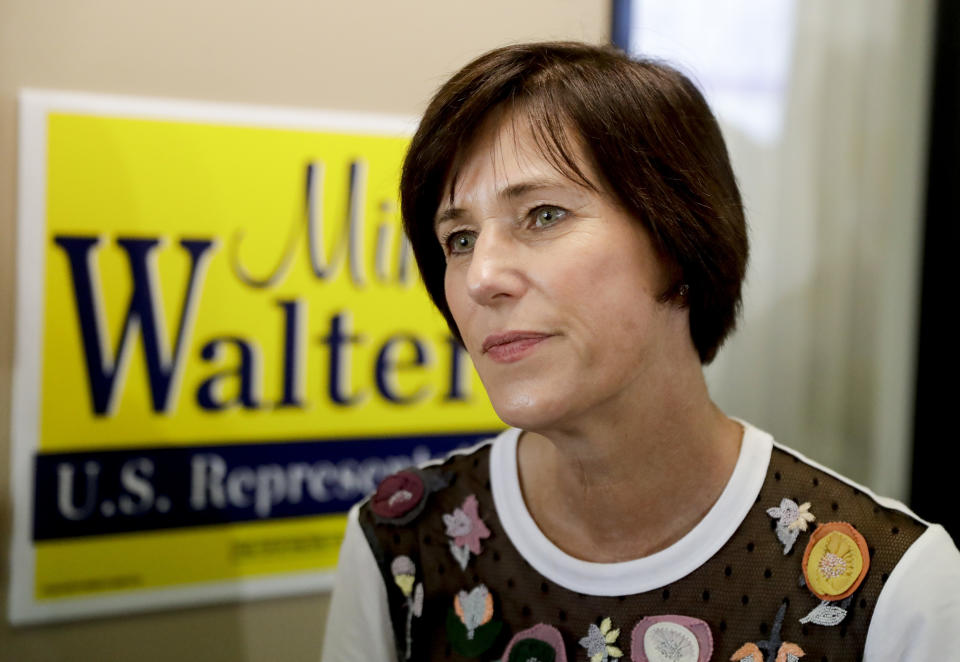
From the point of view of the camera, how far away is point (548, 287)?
85 centimetres

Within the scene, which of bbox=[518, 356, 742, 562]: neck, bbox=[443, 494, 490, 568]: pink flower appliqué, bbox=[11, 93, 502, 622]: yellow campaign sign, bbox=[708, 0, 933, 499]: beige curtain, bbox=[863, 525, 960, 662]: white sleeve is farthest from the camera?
bbox=[708, 0, 933, 499]: beige curtain

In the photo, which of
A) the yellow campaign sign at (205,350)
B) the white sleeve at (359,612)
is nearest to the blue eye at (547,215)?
the white sleeve at (359,612)

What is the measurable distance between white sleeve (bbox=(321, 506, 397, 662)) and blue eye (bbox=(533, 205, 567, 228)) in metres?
0.48

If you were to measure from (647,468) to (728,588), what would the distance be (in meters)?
0.15

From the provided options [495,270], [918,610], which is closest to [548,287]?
[495,270]

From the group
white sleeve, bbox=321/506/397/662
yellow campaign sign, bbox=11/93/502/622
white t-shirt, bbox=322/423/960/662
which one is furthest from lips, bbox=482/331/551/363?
yellow campaign sign, bbox=11/93/502/622

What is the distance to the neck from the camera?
0.95 m

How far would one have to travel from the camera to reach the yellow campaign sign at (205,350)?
1250 mm

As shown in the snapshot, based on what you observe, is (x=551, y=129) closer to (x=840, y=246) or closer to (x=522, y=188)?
(x=522, y=188)

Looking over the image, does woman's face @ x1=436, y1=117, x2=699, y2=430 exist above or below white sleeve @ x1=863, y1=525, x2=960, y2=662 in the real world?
above

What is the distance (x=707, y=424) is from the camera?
99 centimetres

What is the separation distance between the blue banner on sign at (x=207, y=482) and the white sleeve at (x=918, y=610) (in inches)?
31.4

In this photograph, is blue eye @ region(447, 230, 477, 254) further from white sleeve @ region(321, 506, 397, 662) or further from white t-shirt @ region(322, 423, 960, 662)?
white sleeve @ region(321, 506, 397, 662)

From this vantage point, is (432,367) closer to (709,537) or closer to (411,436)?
(411,436)
